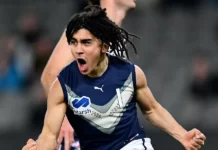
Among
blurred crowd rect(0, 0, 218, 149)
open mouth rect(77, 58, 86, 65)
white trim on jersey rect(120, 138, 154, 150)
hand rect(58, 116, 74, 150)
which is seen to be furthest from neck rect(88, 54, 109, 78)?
blurred crowd rect(0, 0, 218, 149)

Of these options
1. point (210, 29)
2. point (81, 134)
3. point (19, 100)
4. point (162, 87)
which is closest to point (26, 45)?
point (19, 100)

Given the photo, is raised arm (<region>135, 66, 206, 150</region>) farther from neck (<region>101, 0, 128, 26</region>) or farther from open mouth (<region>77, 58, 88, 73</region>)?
neck (<region>101, 0, 128, 26</region>)

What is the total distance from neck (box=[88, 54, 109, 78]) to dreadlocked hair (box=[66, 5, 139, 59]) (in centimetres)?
10

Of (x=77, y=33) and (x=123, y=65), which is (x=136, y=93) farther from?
(x=77, y=33)

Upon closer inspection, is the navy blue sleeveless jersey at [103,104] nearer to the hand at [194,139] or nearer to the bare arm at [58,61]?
the hand at [194,139]

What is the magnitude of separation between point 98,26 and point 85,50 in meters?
0.22

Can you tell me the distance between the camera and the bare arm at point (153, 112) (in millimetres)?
6191

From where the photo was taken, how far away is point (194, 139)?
601 centimetres

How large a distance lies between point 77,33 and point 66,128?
1043 millimetres

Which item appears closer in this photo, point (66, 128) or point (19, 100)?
point (66, 128)

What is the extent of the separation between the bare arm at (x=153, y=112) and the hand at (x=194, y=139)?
10 cm

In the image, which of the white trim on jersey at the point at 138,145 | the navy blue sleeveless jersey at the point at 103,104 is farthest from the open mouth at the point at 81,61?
the white trim on jersey at the point at 138,145

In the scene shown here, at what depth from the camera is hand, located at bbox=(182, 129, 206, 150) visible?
5992 millimetres

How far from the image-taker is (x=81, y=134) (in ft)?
20.4
